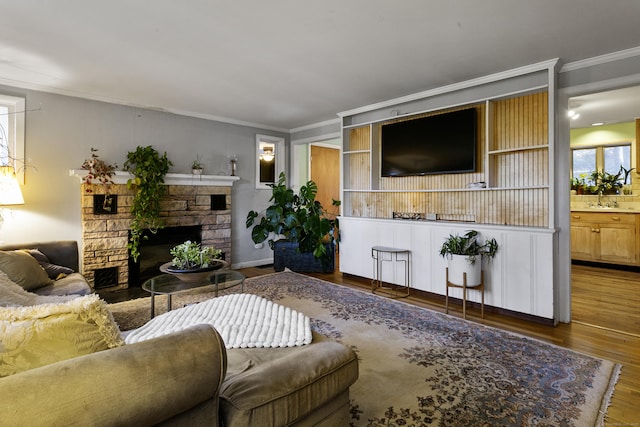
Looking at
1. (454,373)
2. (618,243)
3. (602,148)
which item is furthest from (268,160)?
(602,148)

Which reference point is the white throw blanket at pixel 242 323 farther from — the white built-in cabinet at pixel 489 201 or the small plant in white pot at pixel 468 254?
the white built-in cabinet at pixel 489 201

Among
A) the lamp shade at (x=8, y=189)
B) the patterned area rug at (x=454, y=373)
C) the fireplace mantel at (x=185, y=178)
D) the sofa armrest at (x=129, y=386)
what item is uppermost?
the fireplace mantel at (x=185, y=178)

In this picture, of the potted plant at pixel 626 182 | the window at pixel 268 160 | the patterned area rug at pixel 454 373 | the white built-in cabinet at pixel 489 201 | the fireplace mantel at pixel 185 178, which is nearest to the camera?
the patterned area rug at pixel 454 373

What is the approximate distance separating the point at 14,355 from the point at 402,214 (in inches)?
160

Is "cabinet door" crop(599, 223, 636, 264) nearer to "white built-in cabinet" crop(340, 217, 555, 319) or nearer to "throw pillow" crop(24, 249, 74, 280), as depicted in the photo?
"white built-in cabinet" crop(340, 217, 555, 319)

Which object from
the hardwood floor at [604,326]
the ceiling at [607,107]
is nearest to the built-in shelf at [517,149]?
the ceiling at [607,107]

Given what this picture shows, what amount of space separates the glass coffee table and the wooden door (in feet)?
13.7

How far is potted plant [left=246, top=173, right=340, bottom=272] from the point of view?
509 centimetres

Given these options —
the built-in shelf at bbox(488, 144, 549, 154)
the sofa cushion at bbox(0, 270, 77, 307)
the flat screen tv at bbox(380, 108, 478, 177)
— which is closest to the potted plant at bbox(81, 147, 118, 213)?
the sofa cushion at bbox(0, 270, 77, 307)

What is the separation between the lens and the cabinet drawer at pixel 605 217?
523cm

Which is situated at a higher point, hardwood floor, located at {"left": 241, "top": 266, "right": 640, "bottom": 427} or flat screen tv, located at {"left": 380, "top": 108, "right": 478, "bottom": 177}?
flat screen tv, located at {"left": 380, "top": 108, "right": 478, "bottom": 177}

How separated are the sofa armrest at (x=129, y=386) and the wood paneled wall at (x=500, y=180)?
3287mm

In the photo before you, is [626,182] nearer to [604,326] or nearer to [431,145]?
[604,326]

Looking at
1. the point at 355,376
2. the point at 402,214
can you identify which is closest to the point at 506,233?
the point at 402,214
